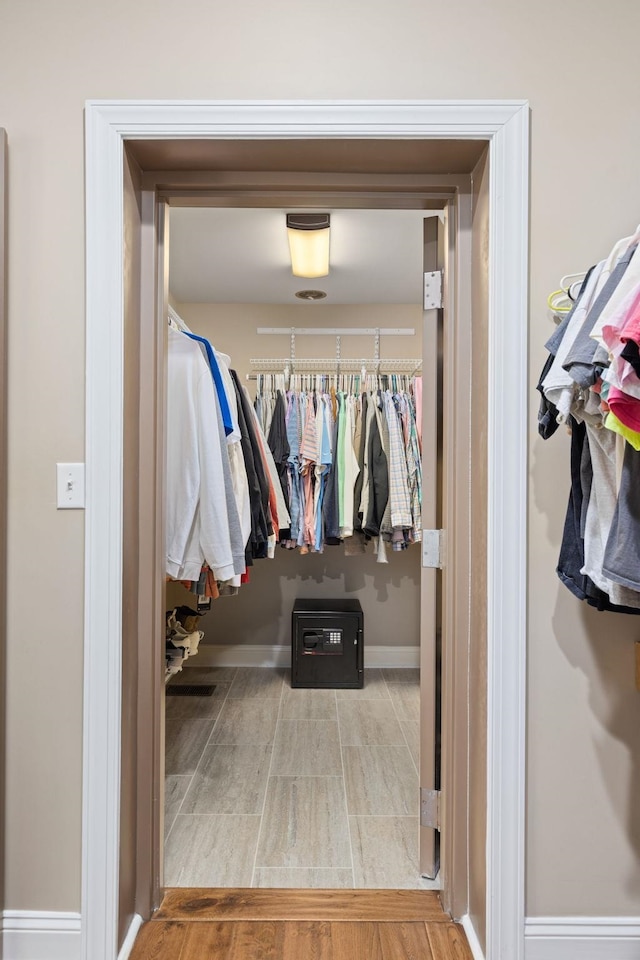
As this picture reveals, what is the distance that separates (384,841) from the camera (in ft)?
6.67

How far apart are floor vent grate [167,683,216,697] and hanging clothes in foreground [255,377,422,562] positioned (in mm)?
977

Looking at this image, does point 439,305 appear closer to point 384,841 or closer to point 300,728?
point 384,841

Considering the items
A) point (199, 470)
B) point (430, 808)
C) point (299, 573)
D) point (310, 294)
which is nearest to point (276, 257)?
point (310, 294)

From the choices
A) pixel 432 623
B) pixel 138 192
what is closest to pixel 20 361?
pixel 138 192

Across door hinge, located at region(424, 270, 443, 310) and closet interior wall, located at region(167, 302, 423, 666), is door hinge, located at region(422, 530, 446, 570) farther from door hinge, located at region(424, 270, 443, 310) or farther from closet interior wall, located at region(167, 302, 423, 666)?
closet interior wall, located at region(167, 302, 423, 666)

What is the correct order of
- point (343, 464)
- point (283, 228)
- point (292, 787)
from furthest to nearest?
point (343, 464) → point (283, 228) → point (292, 787)

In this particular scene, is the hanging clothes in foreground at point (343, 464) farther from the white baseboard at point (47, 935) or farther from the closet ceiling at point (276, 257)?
the white baseboard at point (47, 935)

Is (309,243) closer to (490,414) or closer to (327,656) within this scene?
(490,414)

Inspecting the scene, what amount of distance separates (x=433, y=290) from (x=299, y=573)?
256 centimetres

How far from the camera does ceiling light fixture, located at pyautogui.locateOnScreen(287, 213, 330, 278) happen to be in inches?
107

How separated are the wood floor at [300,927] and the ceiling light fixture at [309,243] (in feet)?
8.35

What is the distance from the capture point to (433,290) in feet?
5.85

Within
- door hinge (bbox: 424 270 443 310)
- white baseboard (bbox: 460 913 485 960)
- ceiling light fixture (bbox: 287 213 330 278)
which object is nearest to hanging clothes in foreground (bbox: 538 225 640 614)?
door hinge (bbox: 424 270 443 310)

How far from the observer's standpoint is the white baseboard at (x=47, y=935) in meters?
1.45
